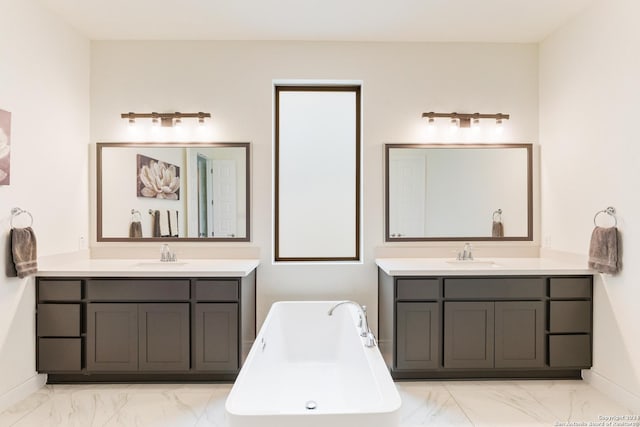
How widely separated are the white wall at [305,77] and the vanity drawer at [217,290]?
0.63 meters

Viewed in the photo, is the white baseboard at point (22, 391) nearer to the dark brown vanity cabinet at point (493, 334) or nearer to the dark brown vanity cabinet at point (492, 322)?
the dark brown vanity cabinet at point (492, 322)

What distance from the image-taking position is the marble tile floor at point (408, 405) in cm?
236

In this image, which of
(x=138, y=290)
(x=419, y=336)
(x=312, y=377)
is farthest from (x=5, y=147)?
(x=419, y=336)

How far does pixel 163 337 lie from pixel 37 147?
62.7 inches

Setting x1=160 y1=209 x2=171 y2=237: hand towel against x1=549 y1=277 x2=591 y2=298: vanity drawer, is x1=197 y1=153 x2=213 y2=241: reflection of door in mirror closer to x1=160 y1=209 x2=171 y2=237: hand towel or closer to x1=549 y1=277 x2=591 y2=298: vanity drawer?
x1=160 y1=209 x2=171 y2=237: hand towel

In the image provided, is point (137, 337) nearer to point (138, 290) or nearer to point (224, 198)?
point (138, 290)

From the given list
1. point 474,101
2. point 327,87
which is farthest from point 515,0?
point 327,87

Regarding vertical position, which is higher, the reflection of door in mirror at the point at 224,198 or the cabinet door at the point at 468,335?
the reflection of door in mirror at the point at 224,198

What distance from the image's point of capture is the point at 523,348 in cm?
281

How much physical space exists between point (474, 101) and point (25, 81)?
11.2ft

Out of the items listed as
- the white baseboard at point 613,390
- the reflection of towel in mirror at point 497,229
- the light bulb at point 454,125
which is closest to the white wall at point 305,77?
the light bulb at point 454,125

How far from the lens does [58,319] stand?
274cm

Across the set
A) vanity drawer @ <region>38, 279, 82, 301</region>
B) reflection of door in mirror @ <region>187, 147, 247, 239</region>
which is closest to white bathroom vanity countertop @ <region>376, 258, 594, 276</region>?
reflection of door in mirror @ <region>187, 147, 247, 239</region>

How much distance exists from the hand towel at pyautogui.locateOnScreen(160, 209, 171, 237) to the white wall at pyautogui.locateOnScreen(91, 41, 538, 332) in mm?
183
